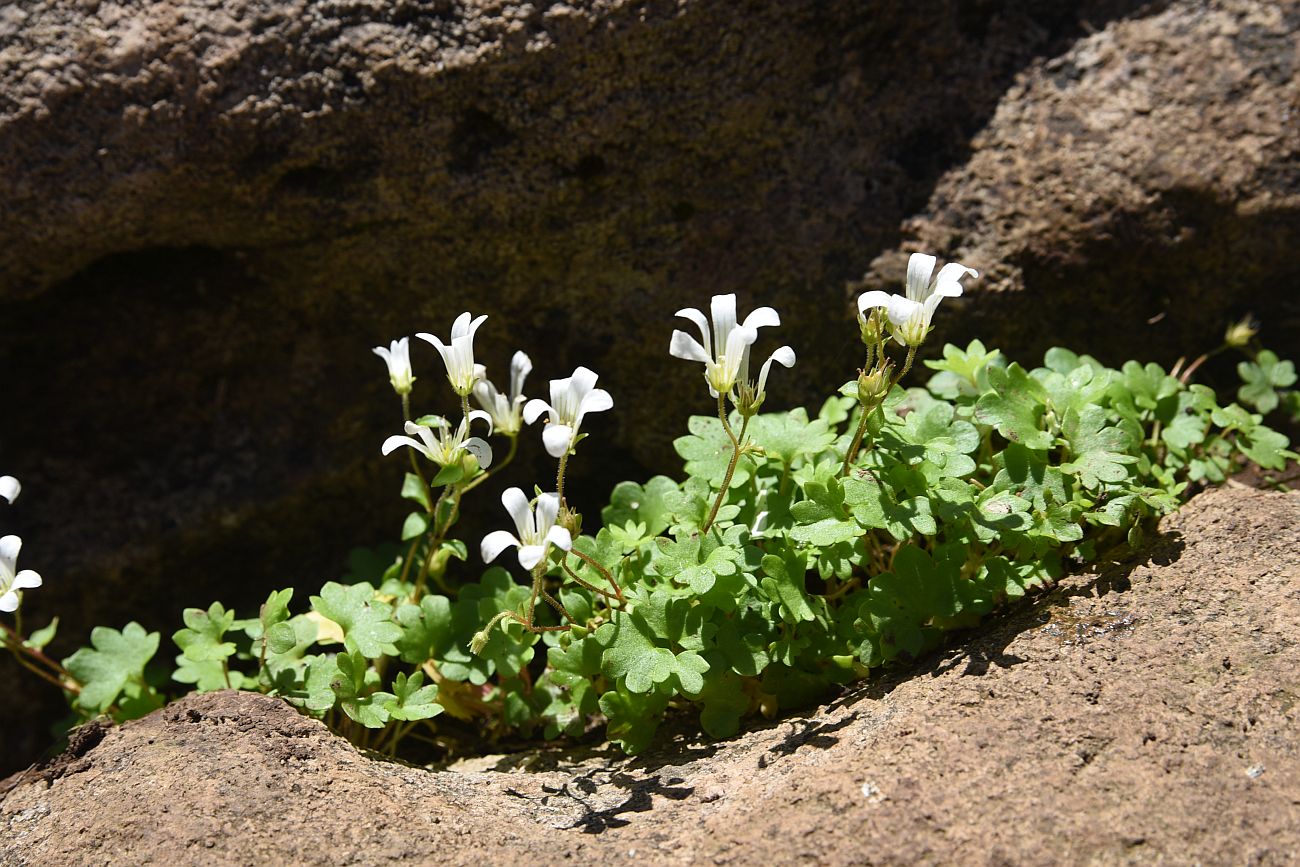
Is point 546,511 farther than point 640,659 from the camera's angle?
No

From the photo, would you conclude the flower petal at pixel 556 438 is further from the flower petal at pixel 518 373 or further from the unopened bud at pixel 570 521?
the flower petal at pixel 518 373

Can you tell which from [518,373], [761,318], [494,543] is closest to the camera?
[494,543]

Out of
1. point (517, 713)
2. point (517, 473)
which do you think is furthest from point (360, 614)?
point (517, 473)

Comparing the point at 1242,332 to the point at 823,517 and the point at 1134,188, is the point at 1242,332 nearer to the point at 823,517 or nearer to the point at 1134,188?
the point at 1134,188

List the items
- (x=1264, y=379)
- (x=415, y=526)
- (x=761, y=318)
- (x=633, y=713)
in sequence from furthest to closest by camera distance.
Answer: (x=1264, y=379) → (x=415, y=526) → (x=633, y=713) → (x=761, y=318)

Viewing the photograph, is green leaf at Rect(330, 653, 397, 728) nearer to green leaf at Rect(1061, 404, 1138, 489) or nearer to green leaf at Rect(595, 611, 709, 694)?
green leaf at Rect(595, 611, 709, 694)

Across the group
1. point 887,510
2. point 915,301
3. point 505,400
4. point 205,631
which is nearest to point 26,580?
point 205,631
